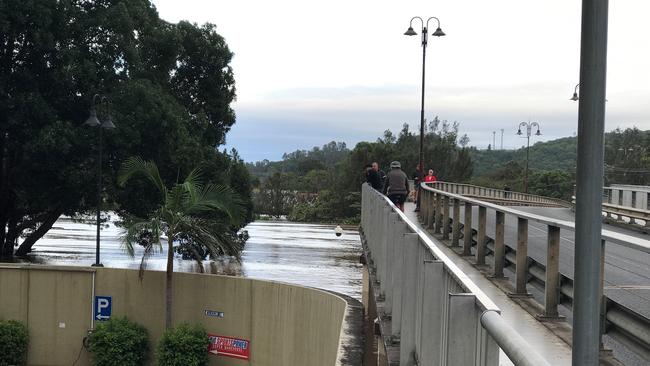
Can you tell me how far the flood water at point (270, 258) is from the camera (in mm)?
26531

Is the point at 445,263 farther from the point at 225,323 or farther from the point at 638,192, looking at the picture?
the point at 638,192

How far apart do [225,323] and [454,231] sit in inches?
477

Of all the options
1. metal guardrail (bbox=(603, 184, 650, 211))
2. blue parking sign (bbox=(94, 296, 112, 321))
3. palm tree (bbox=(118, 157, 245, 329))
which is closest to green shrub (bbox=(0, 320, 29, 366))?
blue parking sign (bbox=(94, 296, 112, 321))

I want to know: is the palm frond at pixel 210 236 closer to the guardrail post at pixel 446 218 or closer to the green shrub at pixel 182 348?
the green shrub at pixel 182 348

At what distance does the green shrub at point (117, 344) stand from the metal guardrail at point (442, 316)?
17.1m

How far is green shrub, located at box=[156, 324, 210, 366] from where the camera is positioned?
20.7 m

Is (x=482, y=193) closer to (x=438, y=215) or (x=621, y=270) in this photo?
(x=438, y=215)

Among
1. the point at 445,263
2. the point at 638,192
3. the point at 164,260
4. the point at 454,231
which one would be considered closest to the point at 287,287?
the point at 454,231

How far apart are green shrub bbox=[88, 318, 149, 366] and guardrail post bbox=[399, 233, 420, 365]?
59.9 feet

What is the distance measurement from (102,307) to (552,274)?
67.3 feet

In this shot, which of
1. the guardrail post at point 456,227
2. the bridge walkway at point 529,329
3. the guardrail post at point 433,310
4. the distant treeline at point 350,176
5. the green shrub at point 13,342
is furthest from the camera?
the distant treeline at point 350,176

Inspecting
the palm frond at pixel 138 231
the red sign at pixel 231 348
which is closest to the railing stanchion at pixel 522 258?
the palm frond at pixel 138 231

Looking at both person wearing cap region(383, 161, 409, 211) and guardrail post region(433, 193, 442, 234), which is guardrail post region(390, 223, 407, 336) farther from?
person wearing cap region(383, 161, 409, 211)

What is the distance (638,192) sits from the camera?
26.9 meters
